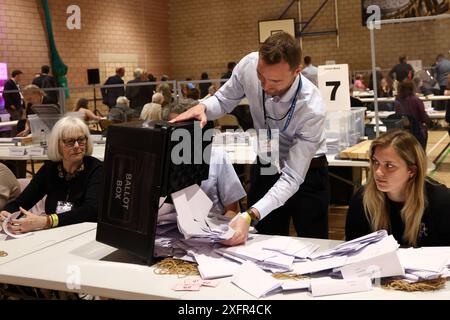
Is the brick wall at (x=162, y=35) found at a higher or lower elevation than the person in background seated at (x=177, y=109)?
higher

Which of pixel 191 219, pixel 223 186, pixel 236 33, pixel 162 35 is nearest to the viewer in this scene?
pixel 191 219

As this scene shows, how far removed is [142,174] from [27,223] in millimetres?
885

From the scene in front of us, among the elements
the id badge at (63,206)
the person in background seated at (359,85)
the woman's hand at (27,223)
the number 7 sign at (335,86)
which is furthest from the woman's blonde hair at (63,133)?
the person in background seated at (359,85)

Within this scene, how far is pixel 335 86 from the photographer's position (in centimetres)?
398

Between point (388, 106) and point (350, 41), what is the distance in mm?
8718

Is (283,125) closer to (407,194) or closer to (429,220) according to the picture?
(407,194)

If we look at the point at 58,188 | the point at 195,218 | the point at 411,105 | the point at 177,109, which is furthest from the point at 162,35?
the point at 195,218

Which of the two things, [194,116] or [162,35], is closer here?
[194,116]

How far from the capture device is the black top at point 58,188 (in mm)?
2752

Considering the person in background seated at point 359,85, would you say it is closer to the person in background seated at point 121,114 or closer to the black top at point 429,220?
the person in background seated at point 121,114

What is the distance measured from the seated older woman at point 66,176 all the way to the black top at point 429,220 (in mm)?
1360

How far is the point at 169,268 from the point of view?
5.82ft

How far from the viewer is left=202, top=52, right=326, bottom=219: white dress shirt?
2.09 meters

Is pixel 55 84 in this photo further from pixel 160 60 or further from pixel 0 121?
pixel 160 60
